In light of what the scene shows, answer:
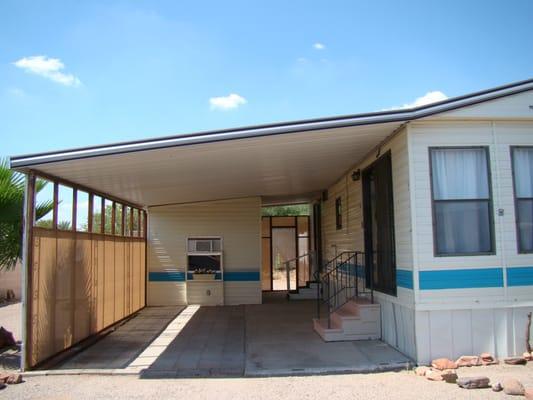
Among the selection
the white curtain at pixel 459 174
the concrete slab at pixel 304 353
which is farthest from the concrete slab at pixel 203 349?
the white curtain at pixel 459 174

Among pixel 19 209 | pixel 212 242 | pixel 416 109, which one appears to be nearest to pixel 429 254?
pixel 416 109

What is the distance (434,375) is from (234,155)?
3.83 m

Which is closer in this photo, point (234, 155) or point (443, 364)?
point (443, 364)

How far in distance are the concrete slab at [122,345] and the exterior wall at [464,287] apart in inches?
159

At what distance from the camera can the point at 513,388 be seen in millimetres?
4805

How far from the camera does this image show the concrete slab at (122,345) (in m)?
6.55

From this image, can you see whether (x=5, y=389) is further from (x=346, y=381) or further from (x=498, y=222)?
(x=498, y=222)

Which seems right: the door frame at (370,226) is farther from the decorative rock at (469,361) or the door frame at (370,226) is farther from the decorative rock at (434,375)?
the decorative rock at (434,375)

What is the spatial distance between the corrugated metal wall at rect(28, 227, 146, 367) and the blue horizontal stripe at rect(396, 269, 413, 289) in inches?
189

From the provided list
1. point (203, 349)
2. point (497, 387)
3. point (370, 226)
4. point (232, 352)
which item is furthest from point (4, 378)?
A: point (370, 226)

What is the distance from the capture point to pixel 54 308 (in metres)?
6.86

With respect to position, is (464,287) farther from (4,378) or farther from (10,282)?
(10,282)

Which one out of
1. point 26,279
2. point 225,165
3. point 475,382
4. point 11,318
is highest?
point 225,165

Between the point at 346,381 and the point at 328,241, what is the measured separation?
7.11 meters
